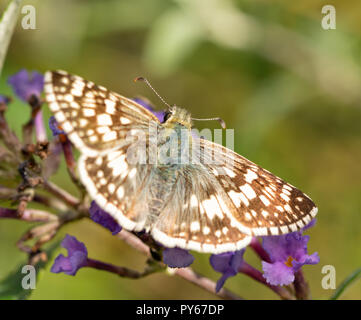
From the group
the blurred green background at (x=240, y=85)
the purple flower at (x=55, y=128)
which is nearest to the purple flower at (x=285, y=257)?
the purple flower at (x=55, y=128)

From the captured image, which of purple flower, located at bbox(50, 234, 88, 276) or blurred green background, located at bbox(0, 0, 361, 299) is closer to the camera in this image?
purple flower, located at bbox(50, 234, 88, 276)

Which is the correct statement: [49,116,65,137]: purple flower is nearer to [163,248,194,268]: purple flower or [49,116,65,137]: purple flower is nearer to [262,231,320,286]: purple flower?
[163,248,194,268]: purple flower

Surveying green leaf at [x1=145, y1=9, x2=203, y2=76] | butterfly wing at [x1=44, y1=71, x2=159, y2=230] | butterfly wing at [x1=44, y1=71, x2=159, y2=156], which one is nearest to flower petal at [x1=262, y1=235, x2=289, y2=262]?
butterfly wing at [x1=44, y1=71, x2=159, y2=230]

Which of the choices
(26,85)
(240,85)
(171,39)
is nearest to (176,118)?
(26,85)

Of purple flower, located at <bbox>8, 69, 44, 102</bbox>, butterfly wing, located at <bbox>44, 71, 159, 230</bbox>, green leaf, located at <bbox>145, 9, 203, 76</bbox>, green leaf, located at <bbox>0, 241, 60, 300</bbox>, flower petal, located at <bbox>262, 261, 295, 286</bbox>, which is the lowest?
green leaf, located at <bbox>0, 241, 60, 300</bbox>
